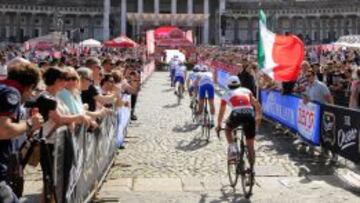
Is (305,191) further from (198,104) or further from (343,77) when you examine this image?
(343,77)

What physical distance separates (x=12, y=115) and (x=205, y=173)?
781 centimetres

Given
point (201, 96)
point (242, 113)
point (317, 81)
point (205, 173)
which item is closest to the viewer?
point (242, 113)

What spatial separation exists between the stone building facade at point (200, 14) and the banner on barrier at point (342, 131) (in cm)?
10771

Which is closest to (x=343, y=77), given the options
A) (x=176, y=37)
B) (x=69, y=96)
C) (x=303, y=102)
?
(x=303, y=102)

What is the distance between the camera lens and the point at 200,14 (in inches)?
4887

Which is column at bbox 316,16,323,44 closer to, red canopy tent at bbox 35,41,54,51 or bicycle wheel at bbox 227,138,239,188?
red canopy tent at bbox 35,41,54,51

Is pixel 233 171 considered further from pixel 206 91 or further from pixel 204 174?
pixel 206 91

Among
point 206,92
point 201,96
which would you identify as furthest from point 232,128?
point 206,92

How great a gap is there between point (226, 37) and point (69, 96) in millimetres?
129535

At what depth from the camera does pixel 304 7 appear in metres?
133

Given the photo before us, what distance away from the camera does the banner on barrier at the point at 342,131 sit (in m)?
12.9

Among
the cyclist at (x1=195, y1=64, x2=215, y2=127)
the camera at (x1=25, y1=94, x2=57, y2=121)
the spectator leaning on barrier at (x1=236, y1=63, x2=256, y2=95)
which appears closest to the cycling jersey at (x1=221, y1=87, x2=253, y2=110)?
the camera at (x1=25, y1=94, x2=57, y2=121)

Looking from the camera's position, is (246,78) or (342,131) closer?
(342,131)

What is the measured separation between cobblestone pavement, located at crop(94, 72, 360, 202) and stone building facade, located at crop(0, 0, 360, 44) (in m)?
105
